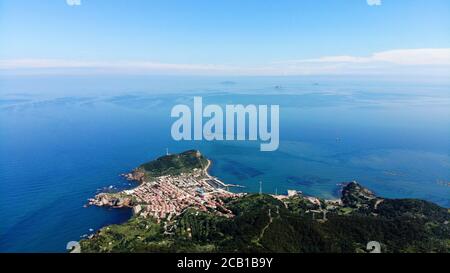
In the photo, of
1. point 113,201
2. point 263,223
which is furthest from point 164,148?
point 263,223

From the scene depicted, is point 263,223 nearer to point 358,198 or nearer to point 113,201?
point 358,198

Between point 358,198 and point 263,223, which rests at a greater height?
point 263,223

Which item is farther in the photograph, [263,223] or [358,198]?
[358,198]

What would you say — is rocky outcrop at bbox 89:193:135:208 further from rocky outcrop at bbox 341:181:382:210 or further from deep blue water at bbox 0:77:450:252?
rocky outcrop at bbox 341:181:382:210

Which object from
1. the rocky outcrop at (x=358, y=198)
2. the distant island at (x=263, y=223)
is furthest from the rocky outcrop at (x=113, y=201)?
the rocky outcrop at (x=358, y=198)

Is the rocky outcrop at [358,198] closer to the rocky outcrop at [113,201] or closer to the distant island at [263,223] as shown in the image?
the distant island at [263,223]

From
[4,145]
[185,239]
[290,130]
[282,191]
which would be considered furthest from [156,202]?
[290,130]
